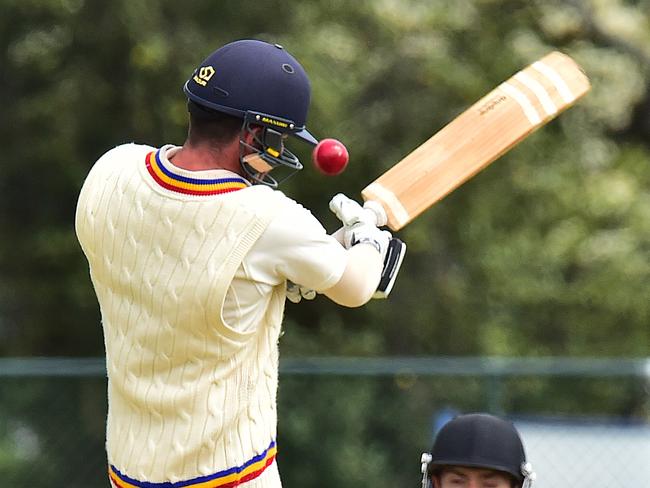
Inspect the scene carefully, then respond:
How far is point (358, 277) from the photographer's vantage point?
2865 mm

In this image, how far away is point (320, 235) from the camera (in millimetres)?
2803

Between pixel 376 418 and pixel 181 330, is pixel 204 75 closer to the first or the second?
pixel 181 330

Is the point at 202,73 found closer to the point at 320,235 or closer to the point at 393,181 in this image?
the point at 320,235

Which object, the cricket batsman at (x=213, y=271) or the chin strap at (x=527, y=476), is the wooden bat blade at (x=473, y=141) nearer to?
the cricket batsman at (x=213, y=271)

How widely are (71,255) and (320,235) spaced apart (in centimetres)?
661

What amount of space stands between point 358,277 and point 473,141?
737mm

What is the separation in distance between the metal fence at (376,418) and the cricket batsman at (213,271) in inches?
168

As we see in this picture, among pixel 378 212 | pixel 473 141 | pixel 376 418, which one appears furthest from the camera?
pixel 376 418

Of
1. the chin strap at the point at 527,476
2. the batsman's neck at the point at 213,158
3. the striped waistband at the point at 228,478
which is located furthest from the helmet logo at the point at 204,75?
the chin strap at the point at 527,476

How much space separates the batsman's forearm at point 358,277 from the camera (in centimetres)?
285

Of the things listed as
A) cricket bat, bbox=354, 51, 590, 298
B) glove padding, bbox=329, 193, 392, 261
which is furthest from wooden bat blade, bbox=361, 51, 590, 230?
glove padding, bbox=329, 193, 392, 261

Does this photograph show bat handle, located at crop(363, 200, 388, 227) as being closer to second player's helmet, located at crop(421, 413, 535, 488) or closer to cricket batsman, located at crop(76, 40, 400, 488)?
cricket batsman, located at crop(76, 40, 400, 488)

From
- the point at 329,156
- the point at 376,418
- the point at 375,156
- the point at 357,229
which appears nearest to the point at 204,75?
the point at 329,156

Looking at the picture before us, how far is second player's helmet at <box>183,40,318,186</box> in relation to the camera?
2.81 meters
